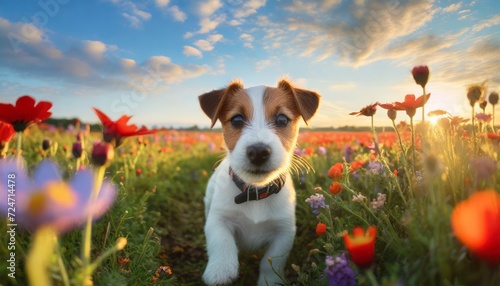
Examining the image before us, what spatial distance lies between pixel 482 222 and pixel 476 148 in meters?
1.29

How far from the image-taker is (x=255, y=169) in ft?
7.88

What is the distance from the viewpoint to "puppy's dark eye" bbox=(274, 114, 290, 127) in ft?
9.43

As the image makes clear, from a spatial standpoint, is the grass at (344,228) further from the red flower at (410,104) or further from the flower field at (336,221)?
the red flower at (410,104)

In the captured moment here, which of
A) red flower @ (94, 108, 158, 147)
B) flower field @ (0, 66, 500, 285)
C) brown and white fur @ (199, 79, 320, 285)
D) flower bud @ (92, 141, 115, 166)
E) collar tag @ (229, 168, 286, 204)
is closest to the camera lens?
flower field @ (0, 66, 500, 285)

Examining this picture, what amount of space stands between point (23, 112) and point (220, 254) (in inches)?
60.9

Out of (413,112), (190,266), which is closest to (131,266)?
(190,266)

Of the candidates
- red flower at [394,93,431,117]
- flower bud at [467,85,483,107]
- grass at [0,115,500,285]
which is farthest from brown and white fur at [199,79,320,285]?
flower bud at [467,85,483,107]

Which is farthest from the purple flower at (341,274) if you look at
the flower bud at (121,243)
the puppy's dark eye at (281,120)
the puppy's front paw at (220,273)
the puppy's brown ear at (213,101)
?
the puppy's brown ear at (213,101)

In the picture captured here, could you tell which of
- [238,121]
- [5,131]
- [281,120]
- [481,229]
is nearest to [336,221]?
[281,120]

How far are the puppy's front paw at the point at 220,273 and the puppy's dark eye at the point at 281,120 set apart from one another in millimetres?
1206

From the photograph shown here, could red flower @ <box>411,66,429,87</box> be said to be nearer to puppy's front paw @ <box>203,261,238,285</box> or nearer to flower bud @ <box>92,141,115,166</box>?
flower bud @ <box>92,141,115,166</box>

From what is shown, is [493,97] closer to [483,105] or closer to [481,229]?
[483,105]

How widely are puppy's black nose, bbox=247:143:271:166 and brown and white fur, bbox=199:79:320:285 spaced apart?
1 centimetres

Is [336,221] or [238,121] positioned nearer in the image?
[336,221]
